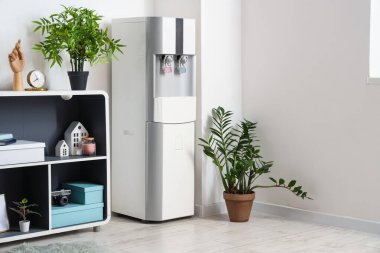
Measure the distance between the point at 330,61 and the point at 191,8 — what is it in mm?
1106

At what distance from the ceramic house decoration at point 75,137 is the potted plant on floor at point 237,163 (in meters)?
0.89

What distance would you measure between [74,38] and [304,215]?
2.05 meters

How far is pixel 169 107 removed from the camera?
469cm

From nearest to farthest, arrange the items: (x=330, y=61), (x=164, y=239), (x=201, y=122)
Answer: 1. (x=164, y=239)
2. (x=330, y=61)
3. (x=201, y=122)

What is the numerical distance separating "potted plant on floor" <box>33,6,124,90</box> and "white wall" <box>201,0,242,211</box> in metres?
0.77

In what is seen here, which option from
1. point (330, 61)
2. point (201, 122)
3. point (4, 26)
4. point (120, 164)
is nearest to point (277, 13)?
point (330, 61)

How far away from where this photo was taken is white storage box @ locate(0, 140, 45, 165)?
13.0 ft

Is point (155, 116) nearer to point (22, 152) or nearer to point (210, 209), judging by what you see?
point (210, 209)

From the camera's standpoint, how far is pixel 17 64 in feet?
13.7

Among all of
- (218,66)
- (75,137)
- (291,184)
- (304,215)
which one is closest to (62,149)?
(75,137)

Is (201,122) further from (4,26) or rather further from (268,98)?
(4,26)

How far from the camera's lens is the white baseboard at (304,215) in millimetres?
4469

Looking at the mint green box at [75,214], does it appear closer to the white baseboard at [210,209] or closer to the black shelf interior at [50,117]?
the black shelf interior at [50,117]

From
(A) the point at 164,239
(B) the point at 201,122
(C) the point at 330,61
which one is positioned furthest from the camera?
(B) the point at 201,122
